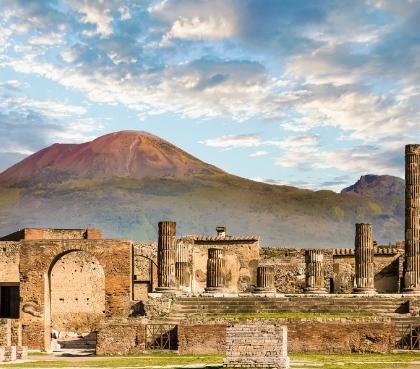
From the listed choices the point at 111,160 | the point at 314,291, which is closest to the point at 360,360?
the point at 314,291

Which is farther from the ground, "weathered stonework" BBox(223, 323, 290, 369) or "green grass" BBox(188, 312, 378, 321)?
"green grass" BBox(188, 312, 378, 321)

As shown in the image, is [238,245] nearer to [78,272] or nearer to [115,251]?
[78,272]

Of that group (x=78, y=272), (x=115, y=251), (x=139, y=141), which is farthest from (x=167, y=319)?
(x=139, y=141)

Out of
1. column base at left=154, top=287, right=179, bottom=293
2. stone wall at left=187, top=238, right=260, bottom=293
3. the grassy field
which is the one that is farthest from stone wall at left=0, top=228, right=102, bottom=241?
the grassy field

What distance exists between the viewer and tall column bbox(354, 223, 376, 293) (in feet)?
133

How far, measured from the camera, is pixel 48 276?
1510 inches

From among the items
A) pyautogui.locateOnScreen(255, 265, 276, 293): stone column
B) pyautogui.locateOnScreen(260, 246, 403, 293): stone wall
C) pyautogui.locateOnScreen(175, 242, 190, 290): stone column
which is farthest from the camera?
pyautogui.locateOnScreen(260, 246, 403, 293): stone wall

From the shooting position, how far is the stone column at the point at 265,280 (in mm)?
41844

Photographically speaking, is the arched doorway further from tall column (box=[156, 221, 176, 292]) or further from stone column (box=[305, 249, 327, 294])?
stone column (box=[305, 249, 327, 294])

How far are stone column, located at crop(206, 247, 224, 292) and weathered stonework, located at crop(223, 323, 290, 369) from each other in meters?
14.4

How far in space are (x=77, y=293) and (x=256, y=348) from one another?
76.1 ft

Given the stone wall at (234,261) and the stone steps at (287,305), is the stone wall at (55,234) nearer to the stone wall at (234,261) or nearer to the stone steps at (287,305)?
the stone wall at (234,261)

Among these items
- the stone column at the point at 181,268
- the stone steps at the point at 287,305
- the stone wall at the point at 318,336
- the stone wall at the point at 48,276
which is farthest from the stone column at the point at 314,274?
the stone wall at the point at 318,336

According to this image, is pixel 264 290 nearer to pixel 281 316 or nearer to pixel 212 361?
pixel 281 316
